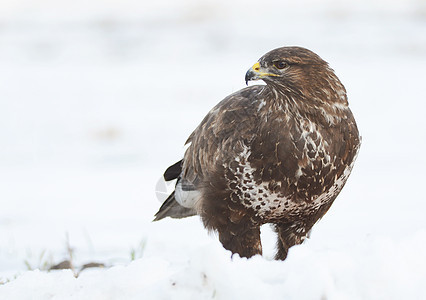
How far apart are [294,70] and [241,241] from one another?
1143 mm

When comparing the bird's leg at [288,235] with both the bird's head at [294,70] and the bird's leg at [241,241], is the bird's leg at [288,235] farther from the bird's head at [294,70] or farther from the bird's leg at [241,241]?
the bird's head at [294,70]

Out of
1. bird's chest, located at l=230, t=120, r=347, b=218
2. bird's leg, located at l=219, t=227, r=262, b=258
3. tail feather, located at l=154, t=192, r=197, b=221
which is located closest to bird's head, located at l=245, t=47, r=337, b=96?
bird's chest, located at l=230, t=120, r=347, b=218

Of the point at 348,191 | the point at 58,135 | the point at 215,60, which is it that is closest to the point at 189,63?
the point at 215,60

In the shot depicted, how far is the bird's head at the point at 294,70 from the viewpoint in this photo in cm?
484

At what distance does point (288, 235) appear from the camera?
5.34 meters

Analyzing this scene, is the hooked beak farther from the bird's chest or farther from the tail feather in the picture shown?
the tail feather

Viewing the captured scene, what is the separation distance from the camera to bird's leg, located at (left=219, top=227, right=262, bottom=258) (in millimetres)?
5148

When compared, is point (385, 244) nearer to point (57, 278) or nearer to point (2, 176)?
point (57, 278)

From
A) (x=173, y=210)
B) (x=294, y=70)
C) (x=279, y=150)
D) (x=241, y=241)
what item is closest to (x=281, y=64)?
(x=294, y=70)

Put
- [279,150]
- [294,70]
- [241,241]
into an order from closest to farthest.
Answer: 1. [279,150]
2. [294,70]
3. [241,241]

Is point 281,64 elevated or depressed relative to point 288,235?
elevated

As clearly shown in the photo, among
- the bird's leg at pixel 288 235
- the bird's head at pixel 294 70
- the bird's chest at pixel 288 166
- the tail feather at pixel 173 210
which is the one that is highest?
the bird's head at pixel 294 70

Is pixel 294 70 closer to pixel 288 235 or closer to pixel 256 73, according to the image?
pixel 256 73

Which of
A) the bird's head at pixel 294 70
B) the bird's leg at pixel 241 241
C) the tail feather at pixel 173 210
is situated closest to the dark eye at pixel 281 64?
the bird's head at pixel 294 70
